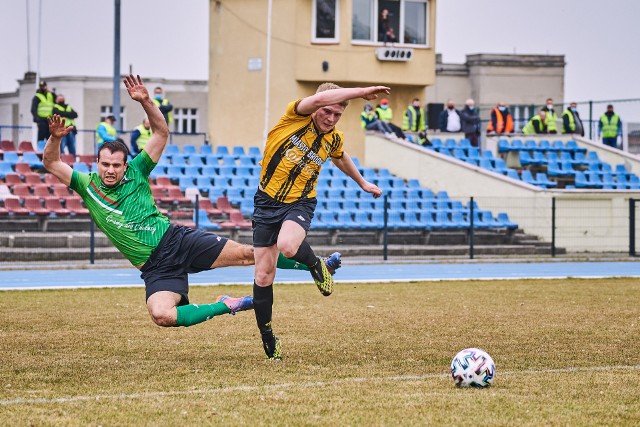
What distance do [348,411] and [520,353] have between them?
310 centimetres

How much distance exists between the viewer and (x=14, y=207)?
25125 mm

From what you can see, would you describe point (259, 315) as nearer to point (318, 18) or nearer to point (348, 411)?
point (348, 411)

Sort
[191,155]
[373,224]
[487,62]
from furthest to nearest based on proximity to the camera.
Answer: [487,62]
[191,155]
[373,224]

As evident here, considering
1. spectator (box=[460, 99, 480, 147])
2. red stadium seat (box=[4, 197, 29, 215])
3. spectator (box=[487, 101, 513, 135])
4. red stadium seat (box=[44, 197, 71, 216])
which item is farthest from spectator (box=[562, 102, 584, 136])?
red stadium seat (box=[4, 197, 29, 215])

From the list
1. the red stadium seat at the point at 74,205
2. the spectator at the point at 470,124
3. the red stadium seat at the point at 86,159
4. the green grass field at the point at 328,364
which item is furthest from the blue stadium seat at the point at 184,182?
the green grass field at the point at 328,364

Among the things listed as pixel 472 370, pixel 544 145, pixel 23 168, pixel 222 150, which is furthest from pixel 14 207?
pixel 472 370

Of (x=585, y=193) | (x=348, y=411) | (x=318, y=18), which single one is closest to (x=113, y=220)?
(x=348, y=411)

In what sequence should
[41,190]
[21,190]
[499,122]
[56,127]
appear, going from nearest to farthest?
[56,127] < [21,190] < [41,190] < [499,122]

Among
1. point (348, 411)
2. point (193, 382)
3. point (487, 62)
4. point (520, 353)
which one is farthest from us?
point (487, 62)

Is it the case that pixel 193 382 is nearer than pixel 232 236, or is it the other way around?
pixel 193 382

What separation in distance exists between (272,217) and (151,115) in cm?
125

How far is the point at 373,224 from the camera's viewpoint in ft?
88.6

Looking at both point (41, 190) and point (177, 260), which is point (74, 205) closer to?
point (41, 190)

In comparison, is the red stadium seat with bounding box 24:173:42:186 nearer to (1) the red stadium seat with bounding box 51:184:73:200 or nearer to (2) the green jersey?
(1) the red stadium seat with bounding box 51:184:73:200
